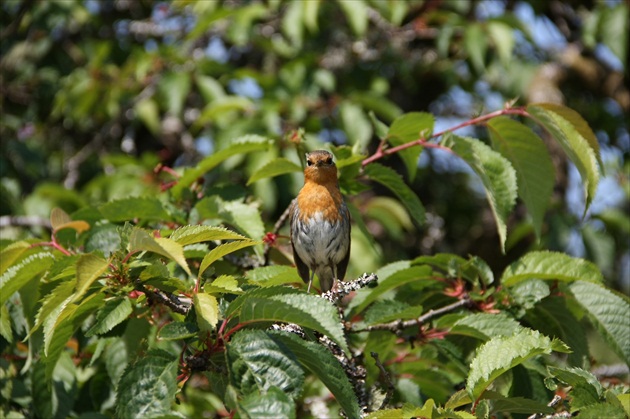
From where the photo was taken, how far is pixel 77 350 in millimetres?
3168

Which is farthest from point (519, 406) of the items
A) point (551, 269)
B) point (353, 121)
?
point (353, 121)

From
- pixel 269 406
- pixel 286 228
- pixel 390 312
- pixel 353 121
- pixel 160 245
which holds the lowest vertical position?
pixel 286 228

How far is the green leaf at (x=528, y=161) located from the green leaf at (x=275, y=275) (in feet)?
3.08

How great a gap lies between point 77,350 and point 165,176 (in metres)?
1.58

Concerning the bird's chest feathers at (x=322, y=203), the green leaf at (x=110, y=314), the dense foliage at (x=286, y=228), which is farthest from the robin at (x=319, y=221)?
the green leaf at (x=110, y=314)

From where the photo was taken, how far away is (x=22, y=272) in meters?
2.53

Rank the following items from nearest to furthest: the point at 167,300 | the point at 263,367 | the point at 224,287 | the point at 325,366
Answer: the point at 263,367, the point at 325,366, the point at 224,287, the point at 167,300

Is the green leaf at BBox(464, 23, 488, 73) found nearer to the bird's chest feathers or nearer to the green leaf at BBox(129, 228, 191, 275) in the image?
the bird's chest feathers

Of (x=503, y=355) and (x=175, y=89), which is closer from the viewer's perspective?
(x=503, y=355)

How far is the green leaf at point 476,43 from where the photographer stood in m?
5.30

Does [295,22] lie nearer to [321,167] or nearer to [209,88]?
[209,88]

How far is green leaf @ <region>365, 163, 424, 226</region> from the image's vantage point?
313cm

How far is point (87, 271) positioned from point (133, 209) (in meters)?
1.08

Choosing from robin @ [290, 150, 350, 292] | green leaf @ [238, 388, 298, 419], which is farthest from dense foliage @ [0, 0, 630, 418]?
robin @ [290, 150, 350, 292]
